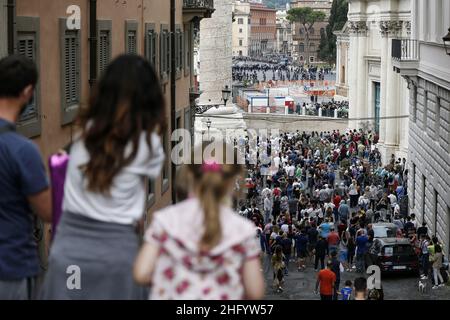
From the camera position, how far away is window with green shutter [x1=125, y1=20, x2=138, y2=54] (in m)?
20.0

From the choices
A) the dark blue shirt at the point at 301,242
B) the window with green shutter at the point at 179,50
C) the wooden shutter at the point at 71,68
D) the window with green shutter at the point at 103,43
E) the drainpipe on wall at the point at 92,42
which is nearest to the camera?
the wooden shutter at the point at 71,68

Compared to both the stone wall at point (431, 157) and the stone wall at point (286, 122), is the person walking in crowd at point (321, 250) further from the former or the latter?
the stone wall at point (286, 122)

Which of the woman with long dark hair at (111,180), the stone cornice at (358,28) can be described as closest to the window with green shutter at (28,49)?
the woman with long dark hair at (111,180)

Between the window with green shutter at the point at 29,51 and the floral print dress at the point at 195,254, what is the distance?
28.2 ft

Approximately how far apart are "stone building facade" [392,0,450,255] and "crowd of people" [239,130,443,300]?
70 cm

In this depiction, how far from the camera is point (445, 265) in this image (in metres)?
22.0

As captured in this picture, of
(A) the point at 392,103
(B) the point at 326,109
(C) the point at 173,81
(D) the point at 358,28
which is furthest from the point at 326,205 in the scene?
(B) the point at 326,109

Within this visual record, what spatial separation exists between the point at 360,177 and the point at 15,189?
34643mm

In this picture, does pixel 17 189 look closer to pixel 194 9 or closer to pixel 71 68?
pixel 71 68

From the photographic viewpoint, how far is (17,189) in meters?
4.54

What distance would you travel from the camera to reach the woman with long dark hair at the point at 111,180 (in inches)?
160

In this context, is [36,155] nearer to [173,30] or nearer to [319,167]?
[173,30]

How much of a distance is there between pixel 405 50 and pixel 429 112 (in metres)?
4.08

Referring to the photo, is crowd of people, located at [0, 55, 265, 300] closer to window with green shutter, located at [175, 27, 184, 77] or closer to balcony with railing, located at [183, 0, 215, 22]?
window with green shutter, located at [175, 27, 184, 77]
